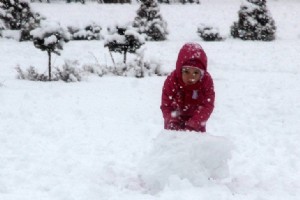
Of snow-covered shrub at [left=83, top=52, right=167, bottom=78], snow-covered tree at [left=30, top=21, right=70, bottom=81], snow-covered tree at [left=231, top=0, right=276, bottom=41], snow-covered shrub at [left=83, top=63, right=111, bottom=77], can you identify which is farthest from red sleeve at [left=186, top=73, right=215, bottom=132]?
snow-covered tree at [left=231, top=0, right=276, bottom=41]

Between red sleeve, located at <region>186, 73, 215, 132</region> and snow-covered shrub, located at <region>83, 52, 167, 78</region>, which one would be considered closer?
red sleeve, located at <region>186, 73, 215, 132</region>

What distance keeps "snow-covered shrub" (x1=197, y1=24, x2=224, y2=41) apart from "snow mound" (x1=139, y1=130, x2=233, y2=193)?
15884 millimetres

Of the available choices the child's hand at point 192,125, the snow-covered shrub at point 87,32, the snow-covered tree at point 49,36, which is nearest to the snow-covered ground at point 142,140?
the child's hand at point 192,125

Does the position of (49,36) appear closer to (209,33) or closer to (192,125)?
(192,125)

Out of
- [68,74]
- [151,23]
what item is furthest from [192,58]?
[151,23]

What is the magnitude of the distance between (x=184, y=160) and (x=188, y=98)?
2.73ft

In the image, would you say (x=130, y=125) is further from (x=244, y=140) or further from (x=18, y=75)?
(x=18, y=75)

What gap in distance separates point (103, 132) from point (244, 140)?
2078 millimetres

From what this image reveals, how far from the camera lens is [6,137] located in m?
6.52

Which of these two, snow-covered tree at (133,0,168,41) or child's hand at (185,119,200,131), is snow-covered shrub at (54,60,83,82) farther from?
snow-covered tree at (133,0,168,41)

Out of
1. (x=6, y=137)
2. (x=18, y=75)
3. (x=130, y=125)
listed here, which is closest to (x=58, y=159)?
(x=6, y=137)

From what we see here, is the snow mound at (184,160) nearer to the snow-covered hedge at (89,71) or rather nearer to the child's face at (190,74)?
the child's face at (190,74)

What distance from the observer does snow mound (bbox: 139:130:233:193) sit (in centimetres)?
454

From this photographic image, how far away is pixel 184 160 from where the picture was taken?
457cm
